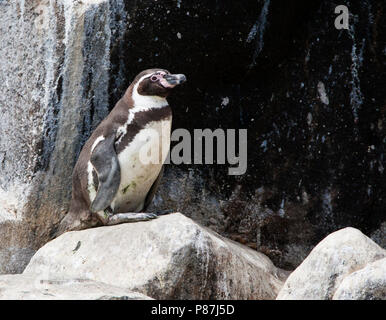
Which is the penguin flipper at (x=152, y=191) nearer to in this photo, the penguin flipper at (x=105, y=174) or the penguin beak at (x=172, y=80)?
the penguin flipper at (x=105, y=174)

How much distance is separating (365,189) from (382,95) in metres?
0.74

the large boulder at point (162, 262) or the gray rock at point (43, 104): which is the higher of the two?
the gray rock at point (43, 104)

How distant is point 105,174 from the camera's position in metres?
5.82

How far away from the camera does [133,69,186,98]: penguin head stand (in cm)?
597

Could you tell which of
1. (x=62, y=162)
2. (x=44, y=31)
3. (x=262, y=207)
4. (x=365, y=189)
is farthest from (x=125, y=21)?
(x=365, y=189)

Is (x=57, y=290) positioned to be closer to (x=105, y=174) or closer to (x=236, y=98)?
(x=105, y=174)

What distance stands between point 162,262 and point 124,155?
1.03 metres

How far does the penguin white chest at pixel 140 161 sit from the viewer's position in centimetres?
591

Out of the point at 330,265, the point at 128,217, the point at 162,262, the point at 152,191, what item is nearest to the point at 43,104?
the point at 152,191

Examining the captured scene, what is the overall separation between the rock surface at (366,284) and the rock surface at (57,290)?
1.00 meters

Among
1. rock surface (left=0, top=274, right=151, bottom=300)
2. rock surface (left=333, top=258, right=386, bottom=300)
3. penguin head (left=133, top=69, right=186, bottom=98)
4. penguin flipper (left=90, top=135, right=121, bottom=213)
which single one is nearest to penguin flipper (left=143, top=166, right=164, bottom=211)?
penguin flipper (left=90, top=135, right=121, bottom=213)

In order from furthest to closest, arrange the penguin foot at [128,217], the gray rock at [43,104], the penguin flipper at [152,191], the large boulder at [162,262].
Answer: the gray rock at [43,104] < the penguin flipper at [152,191] < the penguin foot at [128,217] < the large boulder at [162,262]

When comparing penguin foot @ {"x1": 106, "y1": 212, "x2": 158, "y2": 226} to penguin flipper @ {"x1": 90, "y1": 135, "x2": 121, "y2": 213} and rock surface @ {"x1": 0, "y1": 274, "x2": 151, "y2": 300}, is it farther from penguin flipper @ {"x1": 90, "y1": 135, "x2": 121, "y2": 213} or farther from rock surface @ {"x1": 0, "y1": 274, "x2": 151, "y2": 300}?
rock surface @ {"x1": 0, "y1": 274, "x2": 151, "y2": 300}

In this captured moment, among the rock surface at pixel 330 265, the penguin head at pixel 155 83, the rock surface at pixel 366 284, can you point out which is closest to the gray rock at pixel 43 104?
the penguin head at pixel 155 83
